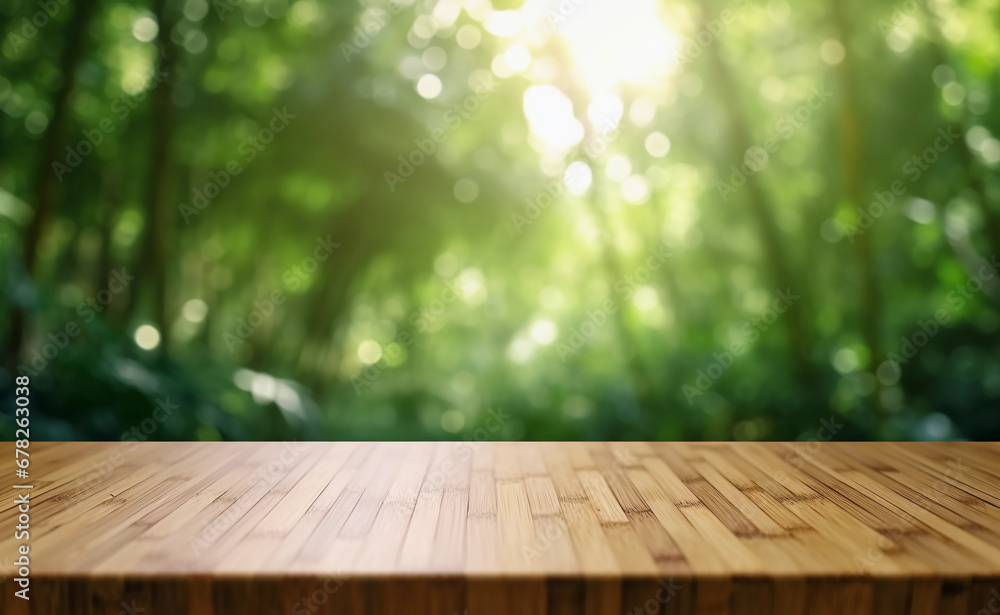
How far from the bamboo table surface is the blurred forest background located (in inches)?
26.3

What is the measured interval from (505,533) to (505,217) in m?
1.39

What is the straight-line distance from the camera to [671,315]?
255 cm

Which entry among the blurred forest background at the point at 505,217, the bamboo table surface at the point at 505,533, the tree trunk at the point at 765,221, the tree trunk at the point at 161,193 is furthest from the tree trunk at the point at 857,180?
the tree trunk at the point at 161,193

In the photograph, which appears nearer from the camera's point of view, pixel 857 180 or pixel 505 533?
pixel 505 533

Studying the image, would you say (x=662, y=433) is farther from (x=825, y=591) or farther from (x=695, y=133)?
(x=825, y=591)

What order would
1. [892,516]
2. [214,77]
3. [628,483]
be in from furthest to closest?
[214,77] → [628,483] → [892,516]

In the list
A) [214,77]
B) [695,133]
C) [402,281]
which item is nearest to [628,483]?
[402,281]

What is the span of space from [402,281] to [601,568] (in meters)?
1.53

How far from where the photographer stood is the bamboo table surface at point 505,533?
1101mm

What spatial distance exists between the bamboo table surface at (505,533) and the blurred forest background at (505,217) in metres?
0.67

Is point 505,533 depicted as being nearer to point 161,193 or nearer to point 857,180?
point 161,193

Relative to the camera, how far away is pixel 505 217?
8.10 ft
